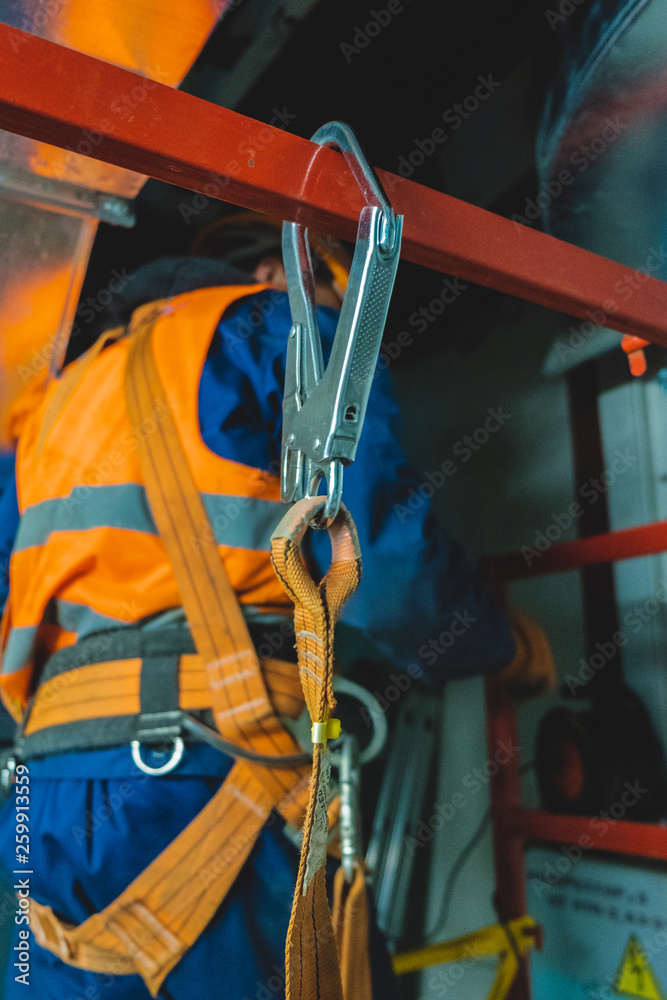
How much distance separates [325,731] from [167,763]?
23.8 inches

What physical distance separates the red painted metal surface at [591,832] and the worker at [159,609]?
433mm

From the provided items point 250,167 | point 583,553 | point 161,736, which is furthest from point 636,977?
point 250,167

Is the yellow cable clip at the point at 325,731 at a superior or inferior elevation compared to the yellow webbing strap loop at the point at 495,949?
superior

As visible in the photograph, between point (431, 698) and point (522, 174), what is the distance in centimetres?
163

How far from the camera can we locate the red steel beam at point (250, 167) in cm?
70

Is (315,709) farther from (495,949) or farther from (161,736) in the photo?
(495,949)

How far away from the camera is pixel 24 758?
53.5 inches

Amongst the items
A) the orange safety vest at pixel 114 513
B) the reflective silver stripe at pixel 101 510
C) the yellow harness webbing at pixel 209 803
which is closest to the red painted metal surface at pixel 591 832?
the yellow harness webbing at pixel 209 803

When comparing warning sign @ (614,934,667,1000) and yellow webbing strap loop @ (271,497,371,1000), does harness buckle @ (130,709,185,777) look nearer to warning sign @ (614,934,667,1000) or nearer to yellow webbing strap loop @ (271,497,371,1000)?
yellow webbing strap loop @ (271,497,371,1000)

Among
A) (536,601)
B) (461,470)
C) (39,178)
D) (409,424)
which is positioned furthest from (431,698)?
(39,178)

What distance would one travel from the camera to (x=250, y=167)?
0.78 m

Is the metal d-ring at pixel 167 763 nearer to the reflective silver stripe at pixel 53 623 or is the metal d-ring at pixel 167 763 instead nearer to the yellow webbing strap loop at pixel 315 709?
→ the reflective silver stripe at pixel 53 623

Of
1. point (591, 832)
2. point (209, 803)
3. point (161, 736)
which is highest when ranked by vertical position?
point (161, 736)

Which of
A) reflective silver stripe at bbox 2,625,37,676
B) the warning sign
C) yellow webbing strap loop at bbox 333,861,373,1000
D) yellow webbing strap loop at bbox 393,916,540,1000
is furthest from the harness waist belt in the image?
the warning sign
